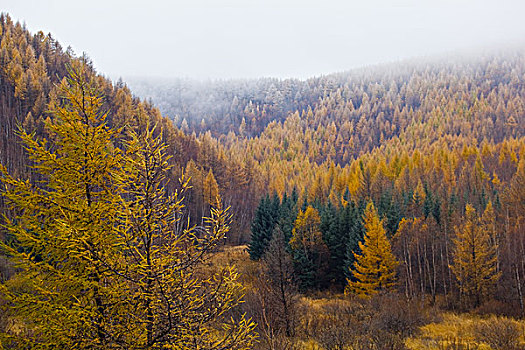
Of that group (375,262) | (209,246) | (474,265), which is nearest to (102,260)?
(209,246)

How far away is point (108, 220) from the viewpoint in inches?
239

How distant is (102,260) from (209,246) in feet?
5.74

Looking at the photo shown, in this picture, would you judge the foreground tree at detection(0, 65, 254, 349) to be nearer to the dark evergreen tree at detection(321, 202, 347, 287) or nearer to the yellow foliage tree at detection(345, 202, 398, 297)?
the yellow foliage tree at detection(345, 202, 398, 297)

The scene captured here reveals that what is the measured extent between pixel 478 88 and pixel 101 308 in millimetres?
210615

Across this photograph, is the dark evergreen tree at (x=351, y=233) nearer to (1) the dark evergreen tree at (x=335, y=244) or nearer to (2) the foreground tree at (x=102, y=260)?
(1) the dark evergreen tree at (x=335, y=244)

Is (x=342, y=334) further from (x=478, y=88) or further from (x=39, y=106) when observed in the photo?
(x=478, y=88)

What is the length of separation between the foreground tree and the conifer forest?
0.04 meters

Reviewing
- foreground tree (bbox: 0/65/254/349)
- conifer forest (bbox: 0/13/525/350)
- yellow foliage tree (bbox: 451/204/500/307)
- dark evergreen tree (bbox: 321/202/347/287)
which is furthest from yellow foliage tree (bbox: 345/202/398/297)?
foreground tree (bbox: 0/65/254/349)

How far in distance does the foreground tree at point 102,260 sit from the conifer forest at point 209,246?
0.13 ft

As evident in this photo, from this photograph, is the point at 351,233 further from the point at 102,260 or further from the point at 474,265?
the point at 102,260

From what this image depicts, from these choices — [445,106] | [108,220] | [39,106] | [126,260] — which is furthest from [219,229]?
[445,106]

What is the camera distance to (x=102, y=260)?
5184 mm

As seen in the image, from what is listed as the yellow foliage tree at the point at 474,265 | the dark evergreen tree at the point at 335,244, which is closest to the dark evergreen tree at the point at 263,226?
the dark evergreen tree at the point at 335,244

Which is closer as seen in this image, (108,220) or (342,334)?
(108,220)
